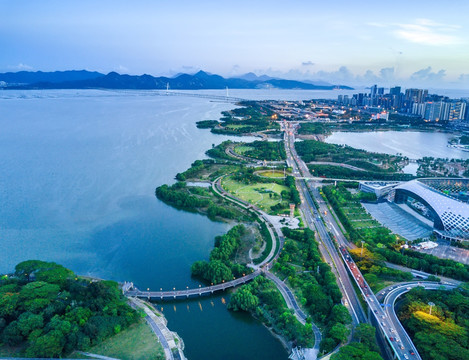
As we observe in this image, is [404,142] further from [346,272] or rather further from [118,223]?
[118,223]

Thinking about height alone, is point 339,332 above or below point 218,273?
above

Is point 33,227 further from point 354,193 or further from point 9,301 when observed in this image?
point 354,193

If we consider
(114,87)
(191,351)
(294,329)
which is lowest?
(191,351)

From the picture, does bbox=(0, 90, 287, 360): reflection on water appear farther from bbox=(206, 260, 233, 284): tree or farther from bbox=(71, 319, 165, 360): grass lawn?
bbox=(71, 319, 165, 360): grass lawn

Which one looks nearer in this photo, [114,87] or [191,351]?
[191,351]

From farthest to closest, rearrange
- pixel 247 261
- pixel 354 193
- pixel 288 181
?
pixel 288 181 → pixel 354 193 → pixel 247 261

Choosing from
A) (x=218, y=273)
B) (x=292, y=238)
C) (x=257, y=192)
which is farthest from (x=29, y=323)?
(x=257, y=192)

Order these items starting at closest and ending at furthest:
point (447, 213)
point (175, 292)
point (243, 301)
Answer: point (243, 301)
point (175, 292)
point (447, 213)

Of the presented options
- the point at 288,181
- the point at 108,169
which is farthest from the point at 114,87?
the point at 288,181
